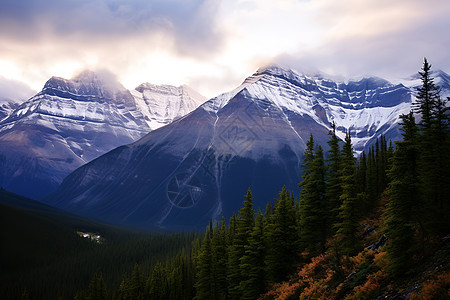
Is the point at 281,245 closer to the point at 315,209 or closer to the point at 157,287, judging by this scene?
the point at 315,209

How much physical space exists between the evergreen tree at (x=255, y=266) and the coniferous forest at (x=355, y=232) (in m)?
0.14

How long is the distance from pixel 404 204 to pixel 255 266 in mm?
25910

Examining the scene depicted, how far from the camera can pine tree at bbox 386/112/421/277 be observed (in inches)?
1185

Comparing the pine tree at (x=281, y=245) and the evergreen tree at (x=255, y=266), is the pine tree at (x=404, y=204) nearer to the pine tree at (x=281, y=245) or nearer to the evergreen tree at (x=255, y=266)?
the pine tree at (x=281, y=245)

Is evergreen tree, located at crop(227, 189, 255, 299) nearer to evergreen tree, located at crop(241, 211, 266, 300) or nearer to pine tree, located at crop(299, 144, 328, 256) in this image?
evergreen tree, located at crop(241, 211, 266, 300)

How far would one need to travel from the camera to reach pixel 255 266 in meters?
53.5

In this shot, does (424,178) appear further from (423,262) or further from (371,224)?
(371,224)

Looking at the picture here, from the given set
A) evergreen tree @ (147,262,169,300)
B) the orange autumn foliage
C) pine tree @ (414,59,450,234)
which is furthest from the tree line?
the orange autumn foliage

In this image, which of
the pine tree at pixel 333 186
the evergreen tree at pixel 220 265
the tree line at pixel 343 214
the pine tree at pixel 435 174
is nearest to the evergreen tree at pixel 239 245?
the tree line at pixel 343 214

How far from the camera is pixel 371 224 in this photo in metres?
47.3

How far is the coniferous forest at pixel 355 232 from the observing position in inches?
1192

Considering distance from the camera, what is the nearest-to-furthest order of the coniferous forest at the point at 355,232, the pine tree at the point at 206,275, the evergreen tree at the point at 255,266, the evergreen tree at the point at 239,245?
the coniferous forest at the point at 355,232, the evergreen tree at the point at 255,266, the evergreen tree at the point at 239,245, the pine tree at the point at 206,275

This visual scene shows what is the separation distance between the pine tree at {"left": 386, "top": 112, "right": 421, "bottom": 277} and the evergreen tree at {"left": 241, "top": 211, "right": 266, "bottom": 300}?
22.7 meters

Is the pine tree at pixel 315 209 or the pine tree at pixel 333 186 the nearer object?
the pine tree at pixel 333 186
